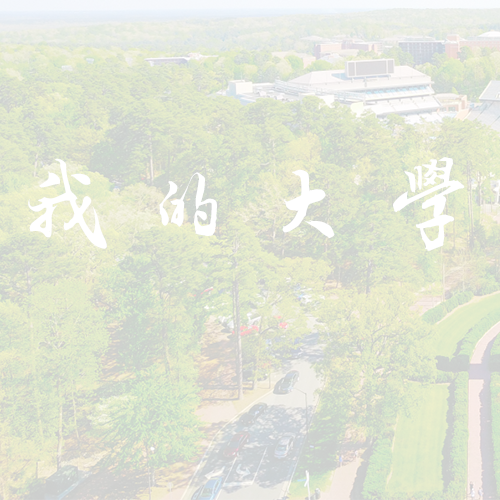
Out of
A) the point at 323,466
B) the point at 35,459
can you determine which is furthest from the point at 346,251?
Result: the point at 35,459

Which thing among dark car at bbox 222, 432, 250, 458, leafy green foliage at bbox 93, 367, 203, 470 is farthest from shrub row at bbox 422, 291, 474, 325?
leafy green foliage at bbox 93, 367, 203, 470

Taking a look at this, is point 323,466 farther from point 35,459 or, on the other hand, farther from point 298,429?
point 35,459

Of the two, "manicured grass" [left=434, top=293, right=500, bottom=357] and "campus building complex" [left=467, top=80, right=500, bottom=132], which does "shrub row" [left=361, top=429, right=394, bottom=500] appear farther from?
"campus building complex" [left=467, top=80, right=500, bottom=132]

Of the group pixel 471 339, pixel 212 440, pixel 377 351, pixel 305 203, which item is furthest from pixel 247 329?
pixel 471 339

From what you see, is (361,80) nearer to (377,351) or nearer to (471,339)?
(471,339)

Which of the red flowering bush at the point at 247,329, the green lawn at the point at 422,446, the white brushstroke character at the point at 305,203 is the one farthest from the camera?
the white brushstroke character at the point at 305,203

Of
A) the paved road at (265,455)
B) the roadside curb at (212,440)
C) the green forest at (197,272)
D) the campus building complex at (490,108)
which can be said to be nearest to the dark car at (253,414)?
the paved road at (265,455)

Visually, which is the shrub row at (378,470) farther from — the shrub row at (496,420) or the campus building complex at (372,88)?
the campus building complex at (372,88)
